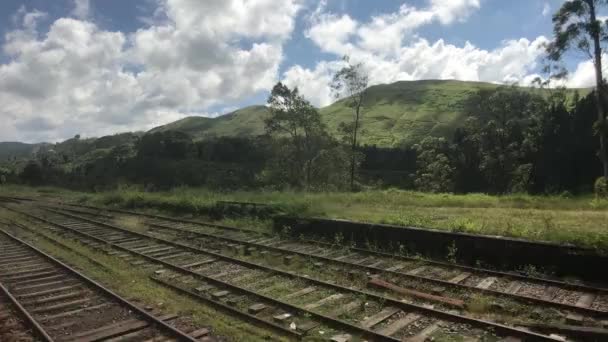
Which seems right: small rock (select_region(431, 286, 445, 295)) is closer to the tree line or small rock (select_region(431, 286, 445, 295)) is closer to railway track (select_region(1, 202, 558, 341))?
railway track (select_region(1, 202, 558, 341))

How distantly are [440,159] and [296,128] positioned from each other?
65.0 feet

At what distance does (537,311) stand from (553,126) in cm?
5097

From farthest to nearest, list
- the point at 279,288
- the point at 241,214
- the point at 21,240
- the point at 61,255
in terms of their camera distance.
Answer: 1. the point at 241,214
2. the point at 21,240
3. the point at 61,255
4. the point at 279,288

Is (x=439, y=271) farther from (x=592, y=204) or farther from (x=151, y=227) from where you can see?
(x=151, y=227)

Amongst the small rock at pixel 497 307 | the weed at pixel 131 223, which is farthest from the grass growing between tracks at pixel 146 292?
the small rock at pixel 497 307

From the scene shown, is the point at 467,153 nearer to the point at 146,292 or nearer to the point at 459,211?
the point at 459,211

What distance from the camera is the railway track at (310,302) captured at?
6527mm

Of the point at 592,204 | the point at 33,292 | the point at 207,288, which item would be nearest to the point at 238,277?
the point at 207,288

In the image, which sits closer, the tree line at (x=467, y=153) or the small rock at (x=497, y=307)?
the small rock at (x=497, y=307)

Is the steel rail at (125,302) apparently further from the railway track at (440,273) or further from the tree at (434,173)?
the tree at (434,173)

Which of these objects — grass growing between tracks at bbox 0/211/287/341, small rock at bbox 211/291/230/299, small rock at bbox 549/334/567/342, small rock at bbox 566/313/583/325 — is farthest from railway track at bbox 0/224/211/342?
small rock at bbox 566/313/583/325

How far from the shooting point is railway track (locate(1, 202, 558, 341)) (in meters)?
6.53

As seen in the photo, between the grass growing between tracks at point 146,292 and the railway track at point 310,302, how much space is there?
0.38m

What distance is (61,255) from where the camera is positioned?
12906 millimetres
